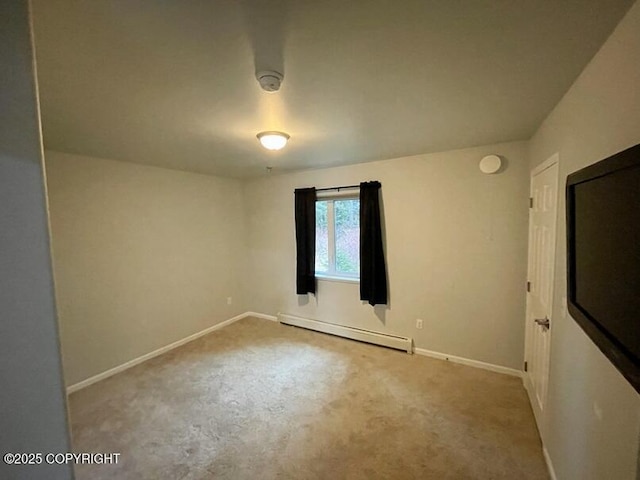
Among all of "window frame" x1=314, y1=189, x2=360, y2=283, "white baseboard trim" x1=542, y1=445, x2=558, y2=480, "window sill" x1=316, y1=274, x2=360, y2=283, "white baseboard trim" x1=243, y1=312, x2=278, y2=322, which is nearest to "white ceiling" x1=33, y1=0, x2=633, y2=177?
"window frame" x1=314, y1=189, x2=360, y2=283

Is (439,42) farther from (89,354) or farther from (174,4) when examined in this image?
(89,354)

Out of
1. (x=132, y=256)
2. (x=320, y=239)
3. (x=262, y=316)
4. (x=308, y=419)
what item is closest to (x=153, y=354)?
(x=132, y=256)

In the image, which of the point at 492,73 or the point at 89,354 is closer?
the point at 492,73

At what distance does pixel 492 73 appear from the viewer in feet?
4.47

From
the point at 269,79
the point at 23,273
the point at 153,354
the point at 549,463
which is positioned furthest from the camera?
→ the point at 153,354

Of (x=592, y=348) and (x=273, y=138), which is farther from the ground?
(x=273, y=138)

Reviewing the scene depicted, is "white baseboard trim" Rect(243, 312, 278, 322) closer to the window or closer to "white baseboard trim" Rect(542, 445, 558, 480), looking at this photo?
the window

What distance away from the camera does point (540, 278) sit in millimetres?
2188

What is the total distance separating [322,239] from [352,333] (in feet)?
4.37

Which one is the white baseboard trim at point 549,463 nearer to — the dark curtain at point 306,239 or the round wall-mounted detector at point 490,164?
the round wall-mounted detector at point 490,164

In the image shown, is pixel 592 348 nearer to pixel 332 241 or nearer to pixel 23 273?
pixel 23 273

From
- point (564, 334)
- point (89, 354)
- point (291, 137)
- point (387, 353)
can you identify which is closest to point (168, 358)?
point (89, 354)

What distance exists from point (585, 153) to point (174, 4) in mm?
1798

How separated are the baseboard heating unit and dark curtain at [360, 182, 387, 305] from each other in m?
0.43
